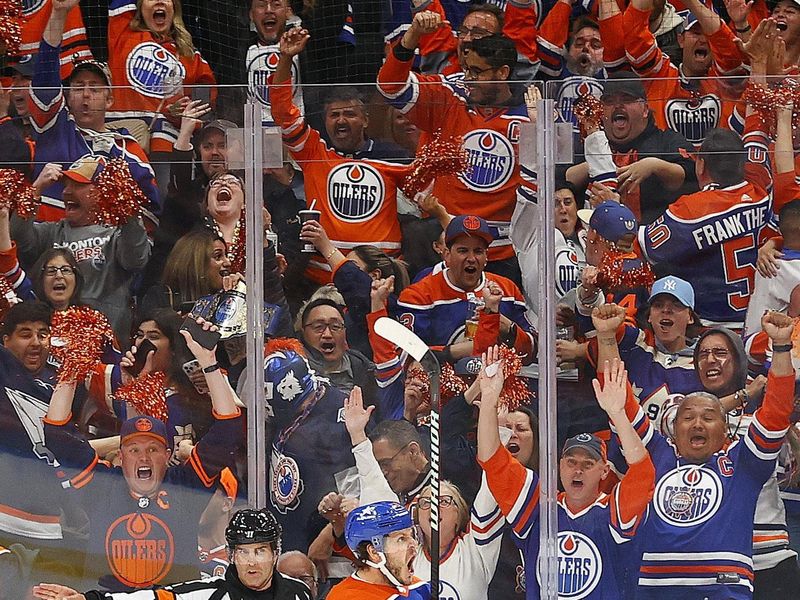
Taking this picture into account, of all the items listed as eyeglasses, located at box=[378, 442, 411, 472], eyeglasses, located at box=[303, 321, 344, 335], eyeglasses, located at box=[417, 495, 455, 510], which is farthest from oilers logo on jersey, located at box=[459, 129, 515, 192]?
eyeglasses, located at box=[417, 495, 455, 510]

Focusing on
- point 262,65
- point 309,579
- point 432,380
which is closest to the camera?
point 432,380

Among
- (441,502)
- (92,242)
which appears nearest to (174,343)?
(92,242)

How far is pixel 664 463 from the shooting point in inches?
154

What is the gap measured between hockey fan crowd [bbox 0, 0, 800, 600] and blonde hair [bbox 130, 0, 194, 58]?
0.90m

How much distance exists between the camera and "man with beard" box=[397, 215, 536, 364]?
3.96 meters

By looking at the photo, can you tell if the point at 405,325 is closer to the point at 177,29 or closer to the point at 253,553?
the point at 253,553

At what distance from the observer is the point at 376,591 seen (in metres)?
3.73

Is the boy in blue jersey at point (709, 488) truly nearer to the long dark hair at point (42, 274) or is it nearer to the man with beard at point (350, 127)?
the man with beard at point (350, 127)

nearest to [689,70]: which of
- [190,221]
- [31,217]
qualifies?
[190,221]

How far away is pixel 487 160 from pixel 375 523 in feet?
3.42

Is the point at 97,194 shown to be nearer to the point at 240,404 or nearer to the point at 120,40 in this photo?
the point at 240,404

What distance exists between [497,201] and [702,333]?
68 cm

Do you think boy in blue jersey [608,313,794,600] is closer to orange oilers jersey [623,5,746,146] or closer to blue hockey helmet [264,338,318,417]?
orange oilers jersey [623,5,746,146]

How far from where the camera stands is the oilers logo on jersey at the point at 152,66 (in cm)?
474
